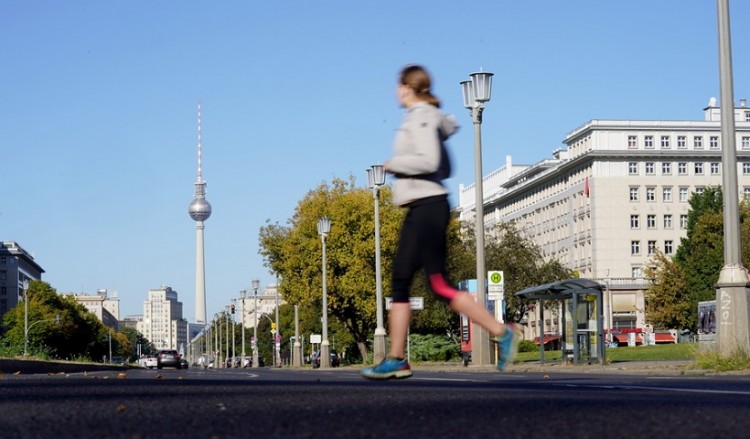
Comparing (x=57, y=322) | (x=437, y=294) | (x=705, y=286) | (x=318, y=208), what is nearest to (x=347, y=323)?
(x=318, y=208)

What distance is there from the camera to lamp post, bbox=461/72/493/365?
105ft

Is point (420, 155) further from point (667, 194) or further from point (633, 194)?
point (667, 194)

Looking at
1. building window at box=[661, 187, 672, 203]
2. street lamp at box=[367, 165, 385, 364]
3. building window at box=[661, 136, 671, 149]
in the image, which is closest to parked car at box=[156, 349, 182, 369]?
street lamp at box=[367, 165, 385, 364]

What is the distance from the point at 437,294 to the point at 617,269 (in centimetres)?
12589

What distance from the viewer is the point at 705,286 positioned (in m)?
84.9

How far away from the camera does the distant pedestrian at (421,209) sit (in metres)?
8.83

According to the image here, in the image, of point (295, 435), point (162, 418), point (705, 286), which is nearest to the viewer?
point (295, 435)

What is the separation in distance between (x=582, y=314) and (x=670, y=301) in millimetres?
57548

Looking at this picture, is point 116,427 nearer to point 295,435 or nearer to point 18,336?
point 295,435

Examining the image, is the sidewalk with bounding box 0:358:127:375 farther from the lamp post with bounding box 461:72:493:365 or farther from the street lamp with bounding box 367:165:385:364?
the lamp post with bounding box 461:72:493:365

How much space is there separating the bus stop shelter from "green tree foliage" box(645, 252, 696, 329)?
179ft

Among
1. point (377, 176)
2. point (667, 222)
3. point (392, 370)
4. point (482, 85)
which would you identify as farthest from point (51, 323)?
point (392, 370)

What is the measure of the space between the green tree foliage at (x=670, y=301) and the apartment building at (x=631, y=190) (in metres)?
38.1

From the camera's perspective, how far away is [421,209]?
8.86m
